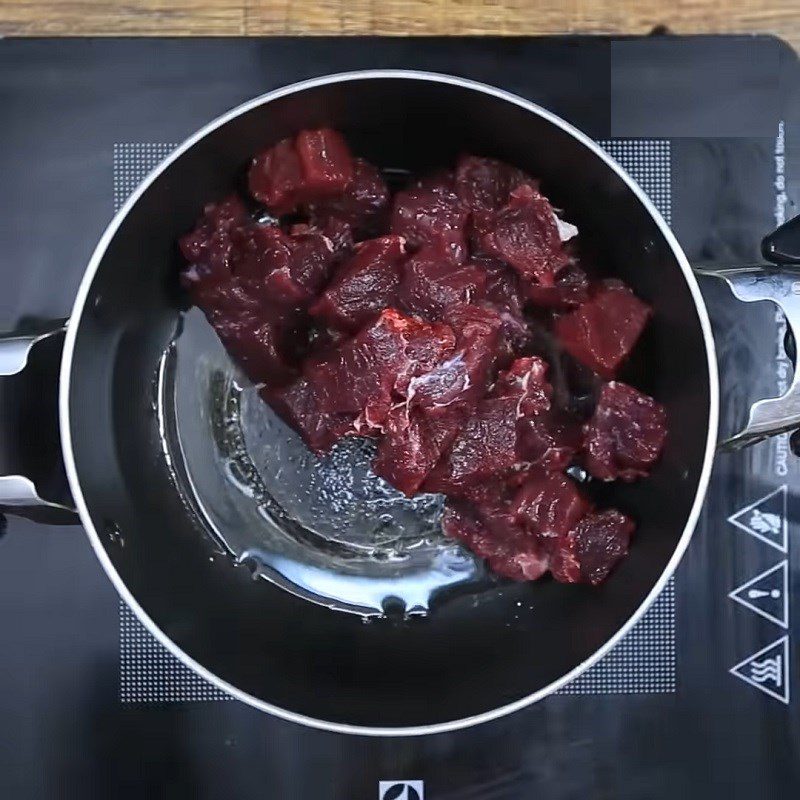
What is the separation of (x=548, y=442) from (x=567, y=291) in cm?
28

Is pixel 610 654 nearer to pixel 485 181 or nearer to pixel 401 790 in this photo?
pixel 401 790

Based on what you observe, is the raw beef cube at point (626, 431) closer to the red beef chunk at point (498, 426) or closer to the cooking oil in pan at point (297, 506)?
the red beef chunk at point (498, 426)

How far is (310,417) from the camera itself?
68.4 inches

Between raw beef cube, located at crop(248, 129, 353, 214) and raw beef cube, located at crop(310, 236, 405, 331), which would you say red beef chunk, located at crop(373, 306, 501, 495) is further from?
raw beef cube, located at crop(248, 129, 353, 214)

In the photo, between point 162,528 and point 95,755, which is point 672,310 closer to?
point 162,528

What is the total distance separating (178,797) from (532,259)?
49.0 inches

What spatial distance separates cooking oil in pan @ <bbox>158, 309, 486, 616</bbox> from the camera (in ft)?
6.20

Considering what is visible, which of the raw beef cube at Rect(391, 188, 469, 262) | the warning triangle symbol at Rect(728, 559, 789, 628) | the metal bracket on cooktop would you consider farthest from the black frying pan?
the warning triangle symbol at Rect(728, 559, 789, 628)

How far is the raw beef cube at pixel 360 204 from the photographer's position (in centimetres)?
174

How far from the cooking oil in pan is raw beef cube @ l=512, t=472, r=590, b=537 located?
0.67ft

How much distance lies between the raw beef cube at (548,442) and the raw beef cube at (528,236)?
0.27 m

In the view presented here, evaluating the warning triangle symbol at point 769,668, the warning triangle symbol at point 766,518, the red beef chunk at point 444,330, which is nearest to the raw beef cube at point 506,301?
the red beef chunk at point 444,330

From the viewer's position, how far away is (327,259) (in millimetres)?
1727

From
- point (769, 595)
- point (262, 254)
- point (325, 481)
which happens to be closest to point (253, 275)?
point (262, 254)
